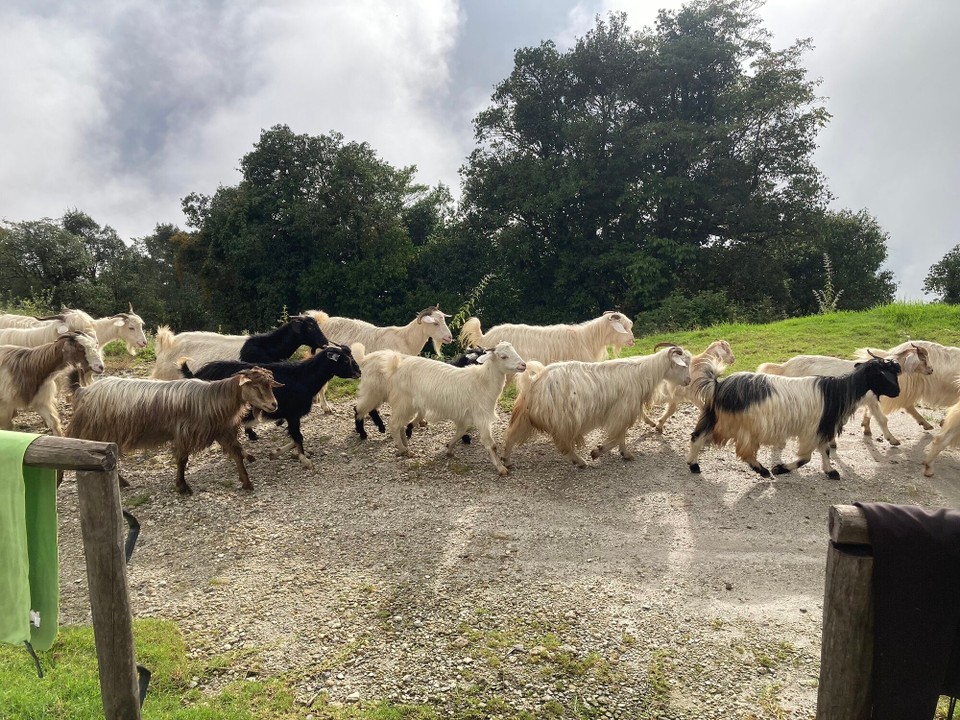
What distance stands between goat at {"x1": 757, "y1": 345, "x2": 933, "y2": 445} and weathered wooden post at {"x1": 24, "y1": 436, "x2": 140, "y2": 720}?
24.6ft

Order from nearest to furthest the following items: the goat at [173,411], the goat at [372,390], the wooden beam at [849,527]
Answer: the wooden beam at [849,527] < the goat at [173,411] < the goat at [372,390]

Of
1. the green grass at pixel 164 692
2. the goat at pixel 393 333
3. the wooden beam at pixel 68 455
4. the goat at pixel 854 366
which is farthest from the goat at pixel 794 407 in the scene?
the wooden beam at pixel 68 455

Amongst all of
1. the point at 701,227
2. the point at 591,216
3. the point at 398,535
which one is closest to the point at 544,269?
the point at 591,216

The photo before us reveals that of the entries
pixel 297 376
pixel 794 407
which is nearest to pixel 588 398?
pixel 794 407

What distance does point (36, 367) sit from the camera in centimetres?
697

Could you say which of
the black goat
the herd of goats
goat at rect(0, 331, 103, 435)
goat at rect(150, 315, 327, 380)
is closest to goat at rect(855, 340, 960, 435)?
the herd of goats

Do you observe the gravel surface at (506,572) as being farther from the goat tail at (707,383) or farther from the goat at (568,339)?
the goat at (568,339)

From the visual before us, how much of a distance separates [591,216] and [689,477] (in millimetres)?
20452

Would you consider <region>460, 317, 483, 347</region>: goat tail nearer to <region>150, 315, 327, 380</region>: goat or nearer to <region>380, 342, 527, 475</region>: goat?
<region>150, 315, 327, 380</region>: goat

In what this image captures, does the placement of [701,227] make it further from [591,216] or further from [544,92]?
[544,92]

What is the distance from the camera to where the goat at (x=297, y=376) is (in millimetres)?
7219

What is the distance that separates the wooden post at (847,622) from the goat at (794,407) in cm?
486

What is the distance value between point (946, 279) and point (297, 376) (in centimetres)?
3361

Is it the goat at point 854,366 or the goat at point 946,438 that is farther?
the goat at point 854,366
